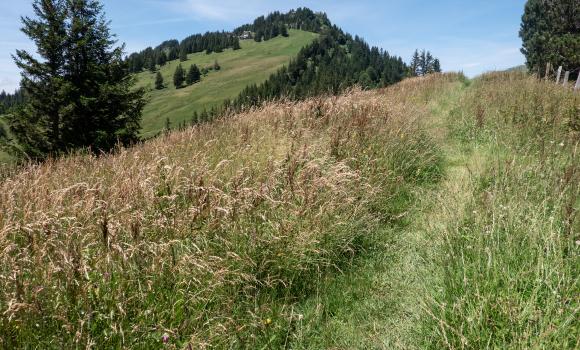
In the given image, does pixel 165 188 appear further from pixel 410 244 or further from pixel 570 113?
pixel 570 113

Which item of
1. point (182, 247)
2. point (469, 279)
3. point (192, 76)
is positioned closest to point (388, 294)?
point (469, 279)

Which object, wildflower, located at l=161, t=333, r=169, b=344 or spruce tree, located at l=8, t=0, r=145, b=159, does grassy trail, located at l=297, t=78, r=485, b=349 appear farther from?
spruce tree, located at l=8, t=0, r=145, b=159

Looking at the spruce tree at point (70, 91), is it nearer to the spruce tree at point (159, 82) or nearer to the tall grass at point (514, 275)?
the tall grass at point (514, 275)

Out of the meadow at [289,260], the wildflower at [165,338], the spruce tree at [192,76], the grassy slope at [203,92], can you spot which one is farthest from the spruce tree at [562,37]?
the spruce tree at [192,76]

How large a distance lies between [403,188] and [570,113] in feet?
13.8

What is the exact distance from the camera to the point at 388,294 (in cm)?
316

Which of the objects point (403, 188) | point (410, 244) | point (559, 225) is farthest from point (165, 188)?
point (559, 225)

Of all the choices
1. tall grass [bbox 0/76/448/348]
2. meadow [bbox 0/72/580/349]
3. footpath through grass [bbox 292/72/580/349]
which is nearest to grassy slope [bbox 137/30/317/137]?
tall grass [bbox 0/76/448/348]

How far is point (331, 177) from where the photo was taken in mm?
4066

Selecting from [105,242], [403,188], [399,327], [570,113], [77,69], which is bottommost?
[399,327]

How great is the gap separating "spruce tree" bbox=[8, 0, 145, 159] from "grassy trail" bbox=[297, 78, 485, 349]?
91.2ft

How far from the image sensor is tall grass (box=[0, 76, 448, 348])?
2.25 meters

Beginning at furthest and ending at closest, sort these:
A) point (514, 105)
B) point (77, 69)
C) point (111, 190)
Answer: point (77, 69)
point (514, 105)
point (111, 190)

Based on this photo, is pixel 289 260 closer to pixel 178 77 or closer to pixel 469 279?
pixel 469 279
